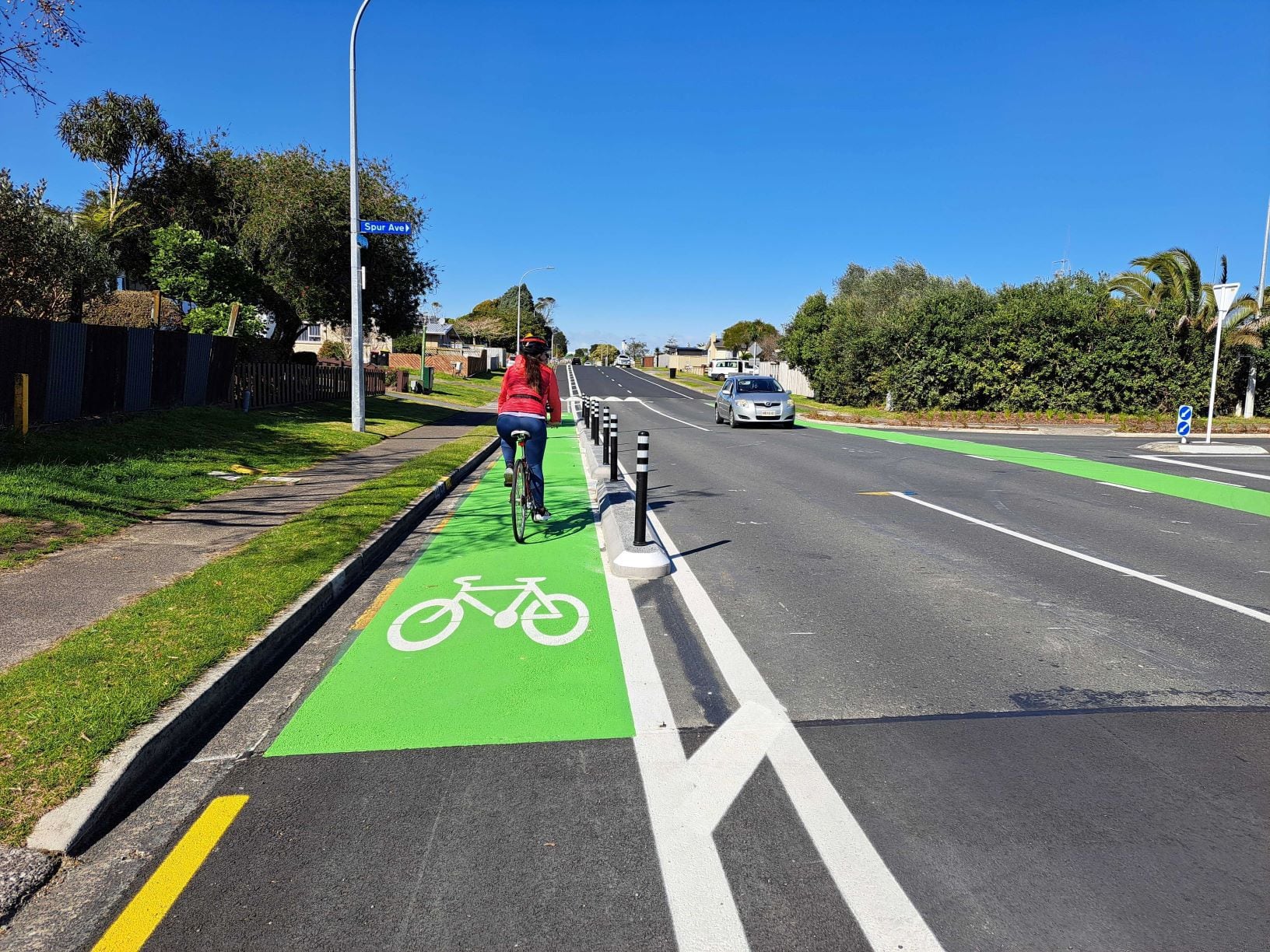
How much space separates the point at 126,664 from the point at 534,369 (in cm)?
511

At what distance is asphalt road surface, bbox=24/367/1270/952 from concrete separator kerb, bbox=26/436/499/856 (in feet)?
0.44

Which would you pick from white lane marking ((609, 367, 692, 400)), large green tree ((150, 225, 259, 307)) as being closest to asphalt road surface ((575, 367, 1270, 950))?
large green tree ((150, 225, 259, 307))

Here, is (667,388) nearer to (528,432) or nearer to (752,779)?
(528,432)

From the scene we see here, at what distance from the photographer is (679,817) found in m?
3.48

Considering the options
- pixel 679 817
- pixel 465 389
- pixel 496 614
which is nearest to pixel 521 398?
pixel 496 614

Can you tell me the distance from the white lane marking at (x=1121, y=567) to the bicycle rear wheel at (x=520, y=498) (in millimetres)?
2150

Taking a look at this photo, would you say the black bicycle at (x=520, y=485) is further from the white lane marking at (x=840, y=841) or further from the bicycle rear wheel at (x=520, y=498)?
the white lane marking at (x=840, y=841)

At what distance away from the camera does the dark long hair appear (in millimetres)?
8961

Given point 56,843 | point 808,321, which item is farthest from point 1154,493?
point 808,321

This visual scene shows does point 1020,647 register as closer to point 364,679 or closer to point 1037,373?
point 364,679

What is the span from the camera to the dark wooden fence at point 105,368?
12.8m

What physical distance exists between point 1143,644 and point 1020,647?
826 millimetres

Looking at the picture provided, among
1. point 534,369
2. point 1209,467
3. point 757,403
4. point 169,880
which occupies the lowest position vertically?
point 169,880

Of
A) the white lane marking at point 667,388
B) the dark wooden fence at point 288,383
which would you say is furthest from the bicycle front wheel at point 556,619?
the white lane marking at point 667,388
